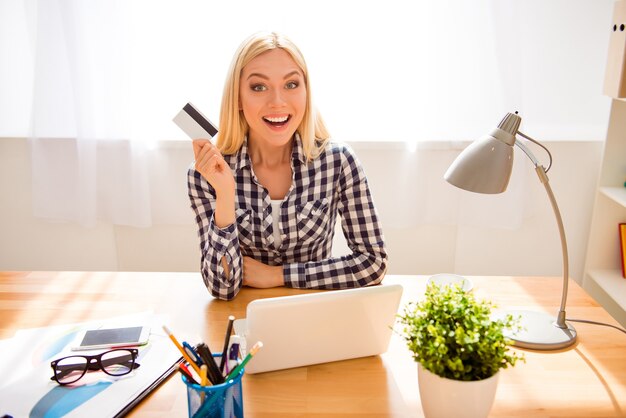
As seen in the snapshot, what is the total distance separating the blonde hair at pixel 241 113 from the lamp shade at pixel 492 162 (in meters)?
0.60

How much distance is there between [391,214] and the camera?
2615 mm

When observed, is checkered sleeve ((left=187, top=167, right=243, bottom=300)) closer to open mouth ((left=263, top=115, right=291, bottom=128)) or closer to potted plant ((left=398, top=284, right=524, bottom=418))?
open mouth ((left=263, top=115, right=291, bottom=128))

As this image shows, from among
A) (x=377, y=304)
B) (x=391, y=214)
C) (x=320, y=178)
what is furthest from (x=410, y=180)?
(x=377, y=304)

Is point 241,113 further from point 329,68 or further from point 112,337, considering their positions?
point 329,68

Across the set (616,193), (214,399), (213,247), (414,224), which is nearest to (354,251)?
(213,247)

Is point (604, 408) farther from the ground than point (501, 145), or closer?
closer

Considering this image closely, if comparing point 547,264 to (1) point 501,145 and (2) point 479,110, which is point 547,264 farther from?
(1) point 501,145

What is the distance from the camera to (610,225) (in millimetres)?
2461

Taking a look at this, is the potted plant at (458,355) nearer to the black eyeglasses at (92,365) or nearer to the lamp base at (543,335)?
the lamp base at (543,335)

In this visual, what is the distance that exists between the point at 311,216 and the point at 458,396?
2.71 ft

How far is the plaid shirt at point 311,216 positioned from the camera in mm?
1545

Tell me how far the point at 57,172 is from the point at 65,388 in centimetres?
177

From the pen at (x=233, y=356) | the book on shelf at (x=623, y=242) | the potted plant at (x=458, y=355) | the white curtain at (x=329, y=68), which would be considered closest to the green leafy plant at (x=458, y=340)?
the potted plant at (x=458, y=355)

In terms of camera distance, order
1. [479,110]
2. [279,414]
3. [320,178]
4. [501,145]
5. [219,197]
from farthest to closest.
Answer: [479,110], [320,178], [219,197], [501,145], [279,414]
